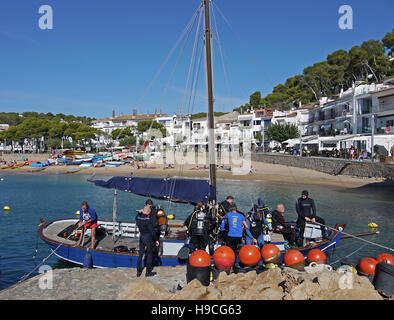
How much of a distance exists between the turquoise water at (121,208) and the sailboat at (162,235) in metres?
1.60

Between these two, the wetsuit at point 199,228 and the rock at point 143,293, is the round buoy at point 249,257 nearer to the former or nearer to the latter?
the wetsuit at point 199,228

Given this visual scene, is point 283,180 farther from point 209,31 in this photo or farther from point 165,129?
point 165,129

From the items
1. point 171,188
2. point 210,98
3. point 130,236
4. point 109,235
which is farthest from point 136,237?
point 210,98

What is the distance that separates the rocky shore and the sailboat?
1.67m

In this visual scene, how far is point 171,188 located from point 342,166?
34.0 metres

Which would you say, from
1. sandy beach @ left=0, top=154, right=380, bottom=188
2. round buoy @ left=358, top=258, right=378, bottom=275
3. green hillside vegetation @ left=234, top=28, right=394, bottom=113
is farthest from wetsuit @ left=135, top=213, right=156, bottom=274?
green hillside vegetation @ left=234, top=28, right=394, bottom=113

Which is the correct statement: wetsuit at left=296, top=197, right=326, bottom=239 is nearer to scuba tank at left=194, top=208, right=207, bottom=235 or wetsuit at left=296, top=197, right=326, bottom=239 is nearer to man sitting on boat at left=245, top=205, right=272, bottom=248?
man sitting on boat at left=245, top=205, right=272, bottom=248

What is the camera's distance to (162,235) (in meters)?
12.6

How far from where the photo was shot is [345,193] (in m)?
32.2

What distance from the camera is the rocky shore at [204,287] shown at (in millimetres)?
6141

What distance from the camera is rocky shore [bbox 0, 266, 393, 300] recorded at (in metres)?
6.14

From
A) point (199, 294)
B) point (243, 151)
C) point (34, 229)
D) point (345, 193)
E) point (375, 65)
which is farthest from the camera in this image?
point (243, 151)
